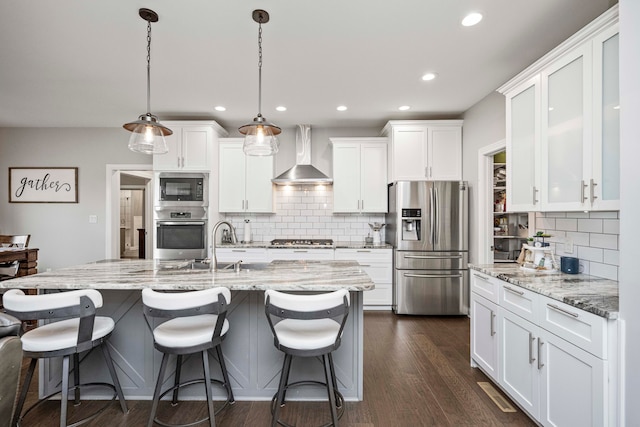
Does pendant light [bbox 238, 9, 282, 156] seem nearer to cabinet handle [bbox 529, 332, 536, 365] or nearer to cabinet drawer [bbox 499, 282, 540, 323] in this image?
cabinet drawer [bbox 499, 282, 540, 323]

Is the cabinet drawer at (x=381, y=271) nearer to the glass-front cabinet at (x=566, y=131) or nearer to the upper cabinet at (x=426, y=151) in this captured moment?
the upper cabinet at (x=426, y=151)

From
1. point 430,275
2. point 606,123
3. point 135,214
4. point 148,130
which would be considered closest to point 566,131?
point 606,123

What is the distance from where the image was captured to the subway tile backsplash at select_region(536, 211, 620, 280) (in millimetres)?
1998

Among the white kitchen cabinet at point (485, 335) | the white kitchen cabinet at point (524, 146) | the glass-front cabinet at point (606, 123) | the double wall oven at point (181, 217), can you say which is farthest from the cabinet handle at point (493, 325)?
the double wall oven at point (181, 217)

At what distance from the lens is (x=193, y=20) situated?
2.20m

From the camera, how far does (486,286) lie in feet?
7.86

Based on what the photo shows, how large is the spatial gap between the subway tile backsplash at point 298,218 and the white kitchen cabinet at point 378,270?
0.75 metres

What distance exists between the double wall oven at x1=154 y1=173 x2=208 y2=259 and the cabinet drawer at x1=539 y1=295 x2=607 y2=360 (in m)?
3.81

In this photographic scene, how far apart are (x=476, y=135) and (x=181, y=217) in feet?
13.1

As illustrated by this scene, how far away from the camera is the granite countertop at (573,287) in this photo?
4.87 feet

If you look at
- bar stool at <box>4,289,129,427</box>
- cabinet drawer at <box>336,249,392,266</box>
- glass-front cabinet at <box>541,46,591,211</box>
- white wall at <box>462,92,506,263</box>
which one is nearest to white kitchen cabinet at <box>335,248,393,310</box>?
cabinet drawer at <box>336,249,392,266</box>

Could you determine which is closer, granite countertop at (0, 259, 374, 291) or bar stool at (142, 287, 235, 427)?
bar stool at (142, 287, 235, 427)

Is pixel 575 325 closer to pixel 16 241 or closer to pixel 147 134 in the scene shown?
pixel 147 134

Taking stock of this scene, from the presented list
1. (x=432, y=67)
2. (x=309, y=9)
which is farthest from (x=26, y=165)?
(x=432, y=67)
